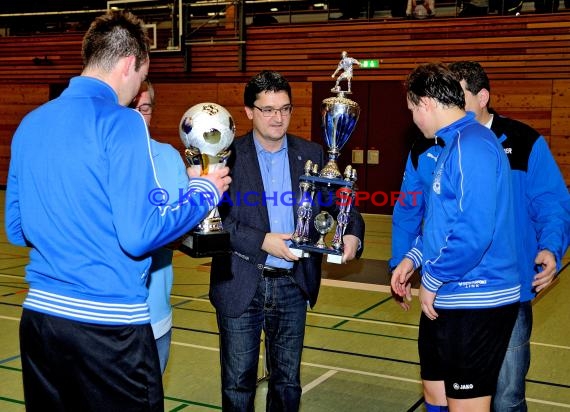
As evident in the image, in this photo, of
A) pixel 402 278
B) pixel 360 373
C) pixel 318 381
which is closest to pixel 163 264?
pixel 402 278

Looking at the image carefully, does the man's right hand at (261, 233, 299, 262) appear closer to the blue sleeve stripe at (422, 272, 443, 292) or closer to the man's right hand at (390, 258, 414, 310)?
the man's right hand at (390, 258, 414, 310)

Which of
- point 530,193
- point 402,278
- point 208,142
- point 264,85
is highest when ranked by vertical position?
point 264,85

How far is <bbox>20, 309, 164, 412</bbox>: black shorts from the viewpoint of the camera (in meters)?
2.04

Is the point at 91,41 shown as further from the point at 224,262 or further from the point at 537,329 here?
the point at 537,329

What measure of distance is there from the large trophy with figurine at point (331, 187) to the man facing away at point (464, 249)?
58 centimetres

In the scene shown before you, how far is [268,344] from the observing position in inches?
→ 131

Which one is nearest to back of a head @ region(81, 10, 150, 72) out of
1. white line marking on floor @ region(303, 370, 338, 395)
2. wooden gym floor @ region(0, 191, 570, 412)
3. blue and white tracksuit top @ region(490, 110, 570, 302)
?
blue and white tracksuit top @ region(490, 110, 570, 302)

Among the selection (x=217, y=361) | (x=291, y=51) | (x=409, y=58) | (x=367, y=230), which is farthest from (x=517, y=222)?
(x=291, y=51)

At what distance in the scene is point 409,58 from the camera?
44.8ft

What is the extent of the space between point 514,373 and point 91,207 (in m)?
1.92

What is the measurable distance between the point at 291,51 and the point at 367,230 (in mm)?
4704

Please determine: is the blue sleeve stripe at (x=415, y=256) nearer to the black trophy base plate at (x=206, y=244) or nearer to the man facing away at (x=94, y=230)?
the black trophy base plate at (x=206, y=244)

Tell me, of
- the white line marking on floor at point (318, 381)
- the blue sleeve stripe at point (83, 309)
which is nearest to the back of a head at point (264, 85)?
the blue sleeve stripe at point (83, 309)

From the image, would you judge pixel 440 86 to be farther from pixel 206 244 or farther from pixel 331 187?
pixel 206 244
